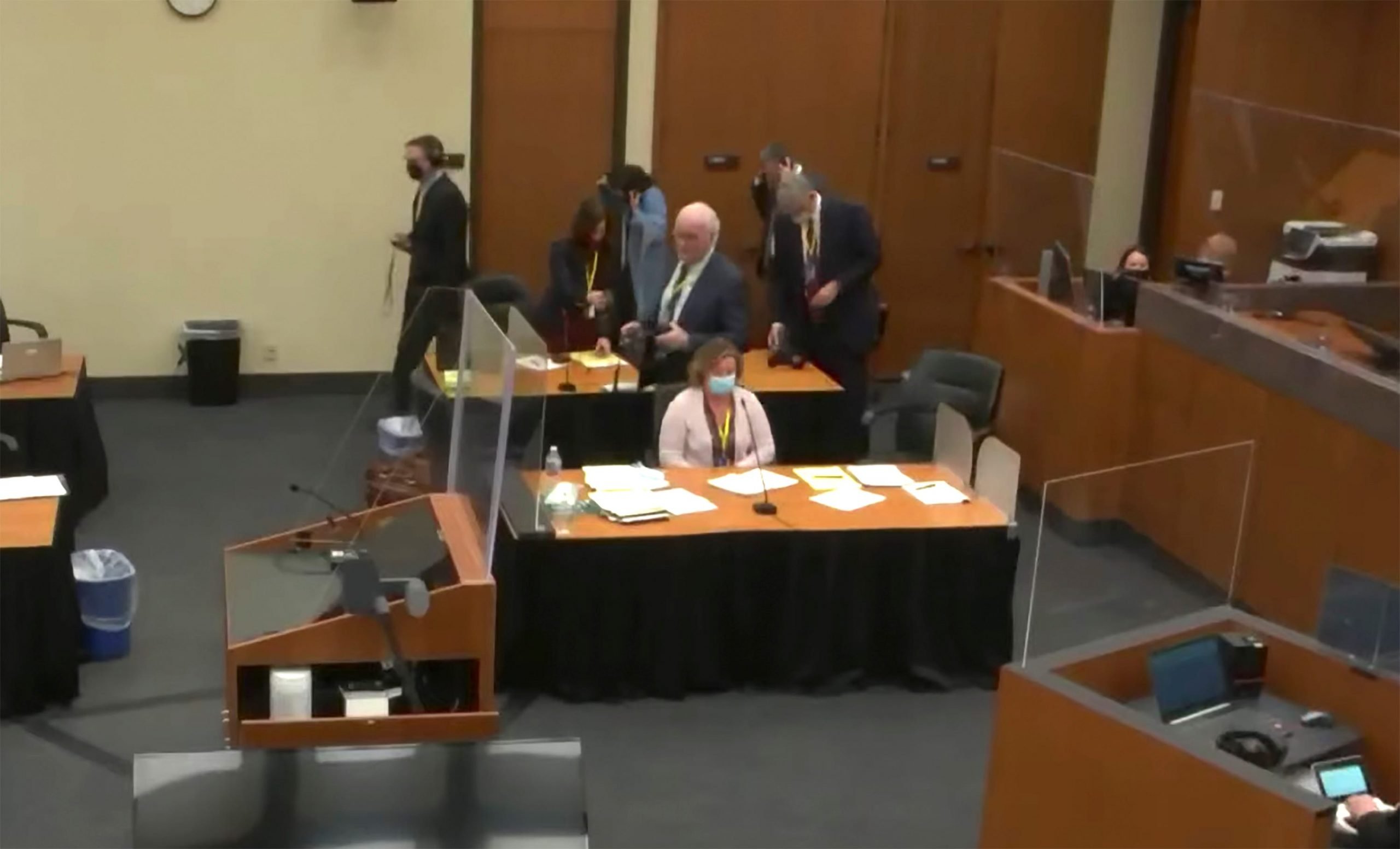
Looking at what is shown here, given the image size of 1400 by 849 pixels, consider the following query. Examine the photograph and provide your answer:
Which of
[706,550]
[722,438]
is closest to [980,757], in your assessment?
[706,550]

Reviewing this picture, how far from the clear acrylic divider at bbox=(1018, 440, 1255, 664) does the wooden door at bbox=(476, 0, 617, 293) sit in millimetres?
3221

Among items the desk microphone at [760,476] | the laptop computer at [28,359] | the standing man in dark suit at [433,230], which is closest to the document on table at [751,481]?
the desk microphone at [760,476]

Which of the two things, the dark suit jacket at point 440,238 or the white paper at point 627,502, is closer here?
the white paper at point 627,502

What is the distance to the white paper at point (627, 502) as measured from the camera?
20.2ft

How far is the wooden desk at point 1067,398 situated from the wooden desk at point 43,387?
12.9 feet

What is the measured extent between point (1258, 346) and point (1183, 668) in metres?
3.08

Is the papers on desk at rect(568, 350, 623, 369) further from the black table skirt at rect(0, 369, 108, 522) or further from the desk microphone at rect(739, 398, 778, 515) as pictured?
the black table skirt at rect(0, 369, 108, 522)

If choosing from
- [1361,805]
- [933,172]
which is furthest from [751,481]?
[933,172]

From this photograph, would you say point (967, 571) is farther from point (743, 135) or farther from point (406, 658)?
point (743, 135)

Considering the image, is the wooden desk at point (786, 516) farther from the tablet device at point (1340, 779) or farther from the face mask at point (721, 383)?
the tablet device at point (1340, 779)

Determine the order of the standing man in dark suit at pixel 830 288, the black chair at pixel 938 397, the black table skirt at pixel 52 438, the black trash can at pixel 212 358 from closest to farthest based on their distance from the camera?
the black table skirt at pixel 52 438 → the black chair at pixel 938 397 → the standing man in dark suit at pixel 830 288 → the black trash can at pixel 212 358

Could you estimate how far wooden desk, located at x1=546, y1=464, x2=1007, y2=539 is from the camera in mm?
6059

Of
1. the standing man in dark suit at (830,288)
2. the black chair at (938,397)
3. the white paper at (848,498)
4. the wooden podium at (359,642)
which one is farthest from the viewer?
the standing man in dark suit at (830,288)

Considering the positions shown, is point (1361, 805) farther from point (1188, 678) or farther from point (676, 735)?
point (676, 735)
